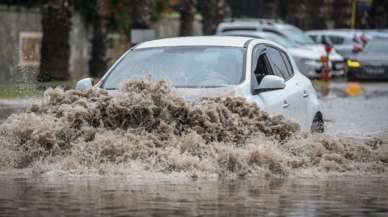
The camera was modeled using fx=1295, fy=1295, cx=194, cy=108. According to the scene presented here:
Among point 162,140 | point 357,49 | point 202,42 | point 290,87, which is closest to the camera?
Result: point 162,140

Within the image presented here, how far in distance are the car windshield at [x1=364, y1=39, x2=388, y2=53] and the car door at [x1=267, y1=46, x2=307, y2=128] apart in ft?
81.9

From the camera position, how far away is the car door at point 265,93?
1360 centimetres

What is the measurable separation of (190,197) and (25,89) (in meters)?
6.25

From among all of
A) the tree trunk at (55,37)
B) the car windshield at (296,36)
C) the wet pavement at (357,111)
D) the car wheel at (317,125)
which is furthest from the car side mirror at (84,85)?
the car windshield at (296,36)

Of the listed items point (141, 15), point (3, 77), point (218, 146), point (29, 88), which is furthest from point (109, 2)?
point (218, 146)

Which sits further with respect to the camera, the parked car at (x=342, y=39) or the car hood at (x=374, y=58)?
the parked car at (x=342, y=39)

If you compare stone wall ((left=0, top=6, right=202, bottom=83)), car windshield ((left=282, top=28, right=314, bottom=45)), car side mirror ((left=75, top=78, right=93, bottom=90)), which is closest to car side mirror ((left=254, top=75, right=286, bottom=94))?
Answer: car side mirror ((left=75, top=78, right=93, bottom=90))

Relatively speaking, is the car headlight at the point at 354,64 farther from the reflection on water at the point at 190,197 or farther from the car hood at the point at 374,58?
the reflection on water at the point at 190,197

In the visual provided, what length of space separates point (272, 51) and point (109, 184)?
433cm

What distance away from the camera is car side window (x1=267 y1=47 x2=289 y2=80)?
1479cm

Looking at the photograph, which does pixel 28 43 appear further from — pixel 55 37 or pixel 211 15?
pixel 211 15

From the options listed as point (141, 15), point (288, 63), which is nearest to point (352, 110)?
point (288, 63)

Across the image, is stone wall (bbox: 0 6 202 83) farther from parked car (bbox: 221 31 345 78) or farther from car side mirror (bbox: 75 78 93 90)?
car side mirror (bbox: 75 78 93 90)

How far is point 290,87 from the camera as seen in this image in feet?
48.0
